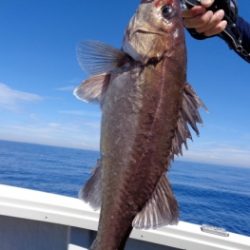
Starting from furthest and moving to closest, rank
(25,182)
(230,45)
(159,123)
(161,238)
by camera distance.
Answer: (25,182) < (161,238) < (230,45) < (159,123)

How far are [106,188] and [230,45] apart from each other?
1.74 metres

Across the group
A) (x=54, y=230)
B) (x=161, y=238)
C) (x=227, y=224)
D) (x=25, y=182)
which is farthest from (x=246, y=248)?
(x=25, y=182)

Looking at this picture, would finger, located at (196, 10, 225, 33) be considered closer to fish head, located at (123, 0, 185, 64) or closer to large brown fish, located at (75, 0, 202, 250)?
fish head, located at (123, 0, 185, 64)

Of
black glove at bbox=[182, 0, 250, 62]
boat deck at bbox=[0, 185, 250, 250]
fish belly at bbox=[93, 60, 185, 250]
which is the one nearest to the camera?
fish belly at bbox=[93, 60, 185, 250]

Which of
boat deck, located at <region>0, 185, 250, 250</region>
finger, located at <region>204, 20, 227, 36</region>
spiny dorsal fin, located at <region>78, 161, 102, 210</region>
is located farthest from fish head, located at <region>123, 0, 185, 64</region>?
boat deck, located at <region>0, 185, 250, 250</region>

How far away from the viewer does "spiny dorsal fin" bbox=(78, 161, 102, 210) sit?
1.70m

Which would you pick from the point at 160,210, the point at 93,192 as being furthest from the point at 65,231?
the point at 160,210

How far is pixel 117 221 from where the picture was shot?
5.37 ft

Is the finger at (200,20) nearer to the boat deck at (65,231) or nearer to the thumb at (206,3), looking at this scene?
the thumb at (206,3)

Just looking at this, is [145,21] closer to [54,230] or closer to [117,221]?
[117,221]

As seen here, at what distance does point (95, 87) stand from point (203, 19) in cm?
67

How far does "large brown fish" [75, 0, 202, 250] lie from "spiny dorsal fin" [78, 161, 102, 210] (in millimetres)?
12

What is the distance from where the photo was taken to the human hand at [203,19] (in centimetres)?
191

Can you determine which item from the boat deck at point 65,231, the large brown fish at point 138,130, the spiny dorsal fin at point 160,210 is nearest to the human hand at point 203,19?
the large brown fish at point 138,130
